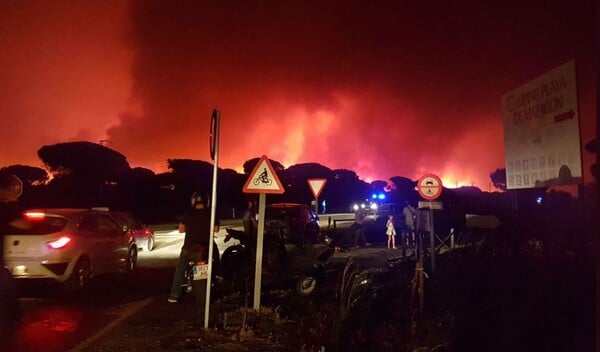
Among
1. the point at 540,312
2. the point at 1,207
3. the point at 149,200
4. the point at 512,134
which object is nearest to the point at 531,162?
the point at 512,134

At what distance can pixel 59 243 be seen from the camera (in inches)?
384

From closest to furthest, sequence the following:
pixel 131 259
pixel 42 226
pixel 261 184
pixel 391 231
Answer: pixel 261 184 → pixel 42 226 → pixel 131 259 → pixel 391 231

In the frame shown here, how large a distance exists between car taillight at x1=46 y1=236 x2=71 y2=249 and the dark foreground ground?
6.91ft

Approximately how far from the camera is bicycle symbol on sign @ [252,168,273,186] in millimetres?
7598

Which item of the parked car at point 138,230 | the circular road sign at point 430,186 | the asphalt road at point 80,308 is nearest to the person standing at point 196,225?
the asphalt road at point 80,308

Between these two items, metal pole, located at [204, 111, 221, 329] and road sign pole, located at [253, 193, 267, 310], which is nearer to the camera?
metal pole, located at [204, 111, 221, 329]

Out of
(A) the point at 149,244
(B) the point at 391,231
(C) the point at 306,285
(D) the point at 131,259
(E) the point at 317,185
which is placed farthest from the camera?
(E) the point at 317,185

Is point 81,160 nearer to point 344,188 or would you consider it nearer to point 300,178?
point 300,178

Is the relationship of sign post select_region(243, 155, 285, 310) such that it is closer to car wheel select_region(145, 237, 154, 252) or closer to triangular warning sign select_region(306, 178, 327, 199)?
triangular warning sign select_region(306, 178, 327, 199)

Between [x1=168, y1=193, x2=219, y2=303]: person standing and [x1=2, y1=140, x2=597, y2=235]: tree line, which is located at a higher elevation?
[x1=2, y1=140, x2=597, y2=235]: tree line

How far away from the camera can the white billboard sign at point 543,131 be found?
933 cm

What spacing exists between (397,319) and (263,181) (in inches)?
105

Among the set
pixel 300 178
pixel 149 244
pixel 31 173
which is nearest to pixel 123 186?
pixel 31 173

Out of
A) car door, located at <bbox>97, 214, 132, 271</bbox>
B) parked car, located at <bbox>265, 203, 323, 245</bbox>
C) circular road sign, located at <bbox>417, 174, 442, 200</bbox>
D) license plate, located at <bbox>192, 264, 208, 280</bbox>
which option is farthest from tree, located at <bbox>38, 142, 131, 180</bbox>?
license plate, located at <bbox>192, 264, 208, 280</bbox>
